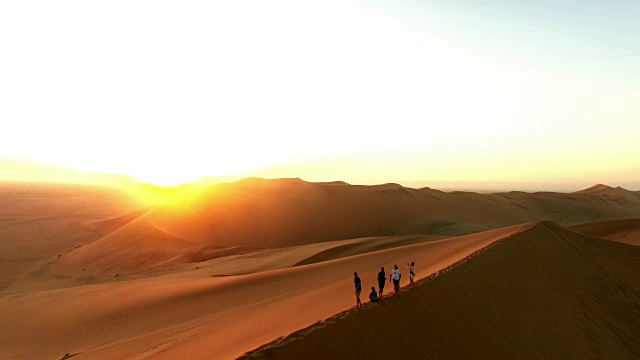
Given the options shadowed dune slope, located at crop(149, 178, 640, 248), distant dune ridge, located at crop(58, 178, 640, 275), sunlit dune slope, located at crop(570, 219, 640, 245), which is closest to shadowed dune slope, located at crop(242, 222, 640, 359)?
sunlit dune slope, located at crop(570, 219, 640, 245)

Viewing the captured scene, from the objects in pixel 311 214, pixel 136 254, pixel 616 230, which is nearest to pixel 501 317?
pixel 616 230

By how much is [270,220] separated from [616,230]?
24.1 meters

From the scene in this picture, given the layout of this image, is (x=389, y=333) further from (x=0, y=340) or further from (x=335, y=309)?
(x=0, y=340)

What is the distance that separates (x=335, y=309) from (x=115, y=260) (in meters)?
25.2

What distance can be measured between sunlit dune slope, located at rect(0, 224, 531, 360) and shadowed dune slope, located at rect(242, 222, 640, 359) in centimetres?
109

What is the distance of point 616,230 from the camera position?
1025 inches

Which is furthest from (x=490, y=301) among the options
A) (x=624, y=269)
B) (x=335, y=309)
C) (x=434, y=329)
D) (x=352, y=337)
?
(x=624, y=269)

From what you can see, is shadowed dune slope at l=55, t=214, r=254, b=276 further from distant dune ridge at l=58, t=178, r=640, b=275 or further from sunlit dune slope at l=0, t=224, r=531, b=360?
sunlit dune slope at l=0, t=224, r=531, b=360

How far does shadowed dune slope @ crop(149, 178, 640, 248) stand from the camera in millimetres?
32938

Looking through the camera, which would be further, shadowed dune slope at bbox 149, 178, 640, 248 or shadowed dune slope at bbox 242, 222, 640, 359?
shadowed dune slope at bbox 149, 178, 640, 248

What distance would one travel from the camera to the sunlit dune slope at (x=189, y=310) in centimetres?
828

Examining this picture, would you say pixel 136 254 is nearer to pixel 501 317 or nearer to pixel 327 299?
pixel 327 299

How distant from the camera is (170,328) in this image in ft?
35.8

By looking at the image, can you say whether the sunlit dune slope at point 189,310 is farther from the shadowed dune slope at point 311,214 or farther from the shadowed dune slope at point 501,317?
the shadowed dune slope at point 311,214
